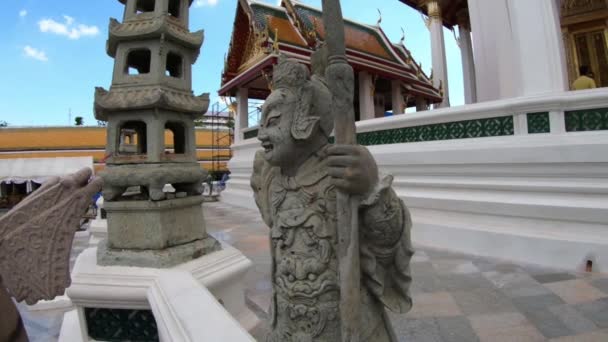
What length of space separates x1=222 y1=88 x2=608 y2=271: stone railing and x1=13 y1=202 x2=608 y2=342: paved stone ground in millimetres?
292

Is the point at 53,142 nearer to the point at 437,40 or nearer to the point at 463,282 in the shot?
the point at 437,40

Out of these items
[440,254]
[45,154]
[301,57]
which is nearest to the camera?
[440,254]

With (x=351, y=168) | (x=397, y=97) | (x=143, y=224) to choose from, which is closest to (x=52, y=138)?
(x=397, y=97)

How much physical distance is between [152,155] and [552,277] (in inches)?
148

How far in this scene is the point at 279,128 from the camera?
1.24 metres

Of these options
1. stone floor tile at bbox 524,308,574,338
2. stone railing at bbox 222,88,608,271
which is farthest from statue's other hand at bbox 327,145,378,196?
stone railing at bbox 222,88,608,271

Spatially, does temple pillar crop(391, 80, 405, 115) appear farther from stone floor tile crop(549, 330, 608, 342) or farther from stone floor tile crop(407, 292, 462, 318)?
stone floor tile crop(549, 330, 608, 342)

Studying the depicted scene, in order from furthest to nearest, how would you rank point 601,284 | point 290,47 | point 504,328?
point 290,47, point 601,284, point 504,328

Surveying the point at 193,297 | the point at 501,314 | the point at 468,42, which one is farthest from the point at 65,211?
the point at 468,42

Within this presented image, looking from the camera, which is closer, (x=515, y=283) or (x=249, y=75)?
(x=515, y=283)

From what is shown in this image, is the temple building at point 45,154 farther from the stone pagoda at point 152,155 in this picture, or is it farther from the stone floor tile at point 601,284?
the stone floor tile at point 601,284

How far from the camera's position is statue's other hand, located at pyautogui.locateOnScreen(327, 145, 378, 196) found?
1.03 meters

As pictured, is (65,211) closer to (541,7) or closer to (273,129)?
(273,129)

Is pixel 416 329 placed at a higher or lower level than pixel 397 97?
lower
